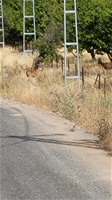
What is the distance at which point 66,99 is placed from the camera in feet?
55.8

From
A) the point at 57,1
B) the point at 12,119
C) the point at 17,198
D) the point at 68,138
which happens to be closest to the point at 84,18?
the point at 57,1

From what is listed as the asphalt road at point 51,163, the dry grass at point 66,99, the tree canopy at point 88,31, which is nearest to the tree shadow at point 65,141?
the asphalt road at point 51,163

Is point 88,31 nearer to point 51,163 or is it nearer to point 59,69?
point 59,69

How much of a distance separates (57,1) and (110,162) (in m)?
44.6

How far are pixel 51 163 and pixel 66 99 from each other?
24.7ft

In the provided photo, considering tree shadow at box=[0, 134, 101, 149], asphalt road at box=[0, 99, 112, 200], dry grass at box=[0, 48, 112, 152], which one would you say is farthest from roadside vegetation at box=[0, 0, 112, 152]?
asphalt road at box=[0, 99, 112, 200]

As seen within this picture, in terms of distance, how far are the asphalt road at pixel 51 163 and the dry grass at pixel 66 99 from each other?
1.18ft

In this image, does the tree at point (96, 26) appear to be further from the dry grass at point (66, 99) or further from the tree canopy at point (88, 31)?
the dry grass at point (66, 99)

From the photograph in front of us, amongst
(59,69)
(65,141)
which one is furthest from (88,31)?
(65,141)

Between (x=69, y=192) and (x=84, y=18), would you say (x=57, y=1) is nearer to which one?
(x=84, y=18)

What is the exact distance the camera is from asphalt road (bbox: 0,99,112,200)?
784 cm

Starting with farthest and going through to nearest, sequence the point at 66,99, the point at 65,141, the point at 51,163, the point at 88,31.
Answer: the point at 88,31 → the point at 66,99 → the point at 65,141 → the point at 51,163

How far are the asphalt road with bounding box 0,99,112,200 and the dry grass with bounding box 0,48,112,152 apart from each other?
361mm

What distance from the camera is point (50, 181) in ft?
27.5
